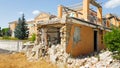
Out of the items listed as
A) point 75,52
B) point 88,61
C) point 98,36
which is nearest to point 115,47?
point 88,61

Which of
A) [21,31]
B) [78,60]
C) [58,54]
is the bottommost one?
[78,60]

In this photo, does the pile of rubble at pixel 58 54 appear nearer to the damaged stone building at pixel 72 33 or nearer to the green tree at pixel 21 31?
the damaged stone building at pixel 72 33

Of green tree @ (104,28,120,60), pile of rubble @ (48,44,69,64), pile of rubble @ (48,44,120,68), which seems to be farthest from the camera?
pile of rubble @ (48,44,69,64)

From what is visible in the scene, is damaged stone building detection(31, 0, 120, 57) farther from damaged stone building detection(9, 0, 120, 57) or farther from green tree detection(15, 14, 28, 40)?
green tree detection(15, 14, 28, 40)

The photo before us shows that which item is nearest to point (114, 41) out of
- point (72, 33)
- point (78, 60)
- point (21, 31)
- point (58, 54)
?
point (78, 60)

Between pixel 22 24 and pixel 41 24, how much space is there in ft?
88.5

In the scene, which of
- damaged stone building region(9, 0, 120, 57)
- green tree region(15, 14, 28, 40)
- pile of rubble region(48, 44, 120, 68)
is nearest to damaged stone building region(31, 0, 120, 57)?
damaged stone building region(9, 0, 120, 57)

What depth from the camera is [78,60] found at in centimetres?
1288

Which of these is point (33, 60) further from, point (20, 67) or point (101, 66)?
point (101, 66)

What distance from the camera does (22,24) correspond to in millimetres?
42156

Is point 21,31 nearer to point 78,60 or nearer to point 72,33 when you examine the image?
point 72,33

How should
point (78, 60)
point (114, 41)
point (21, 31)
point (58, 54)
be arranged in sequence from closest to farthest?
point (114, 41)
point (78, 60)
point (58, 54)
point (21, 31)

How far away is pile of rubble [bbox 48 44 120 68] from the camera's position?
37.7 ft

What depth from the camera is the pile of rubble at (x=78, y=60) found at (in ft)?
37.7
